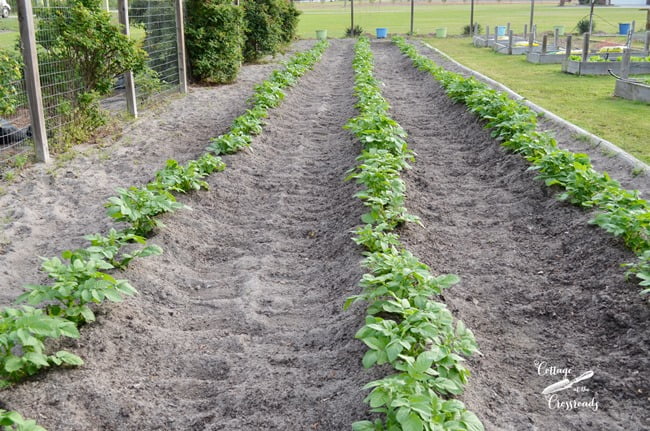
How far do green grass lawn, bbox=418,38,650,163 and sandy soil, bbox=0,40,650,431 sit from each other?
2.10m

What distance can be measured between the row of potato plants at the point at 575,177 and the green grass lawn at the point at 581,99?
4.60 ft

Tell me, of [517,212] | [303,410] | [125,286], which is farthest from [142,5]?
[303,410]

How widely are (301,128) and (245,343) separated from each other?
6737 millimetres

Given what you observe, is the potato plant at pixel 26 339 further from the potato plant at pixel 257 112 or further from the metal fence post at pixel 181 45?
the metal fence post at pixel 181 45

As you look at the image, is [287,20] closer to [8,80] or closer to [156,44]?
[156,44]

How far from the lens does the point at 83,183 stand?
7148 mm

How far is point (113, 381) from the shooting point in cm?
342

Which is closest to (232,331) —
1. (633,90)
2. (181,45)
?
(633,90)

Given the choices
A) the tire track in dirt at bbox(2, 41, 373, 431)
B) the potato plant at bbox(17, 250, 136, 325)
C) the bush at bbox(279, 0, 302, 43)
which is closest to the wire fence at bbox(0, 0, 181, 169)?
the tire track in dirt at bbox(2, 41, 373, 431)

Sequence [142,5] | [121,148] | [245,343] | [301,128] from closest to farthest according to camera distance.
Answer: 1. [245,343]
2. [121,148]
3. [301,128]
4. [142,5]

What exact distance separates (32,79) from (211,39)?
7.35 meters

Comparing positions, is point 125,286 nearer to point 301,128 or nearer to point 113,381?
point 113,381

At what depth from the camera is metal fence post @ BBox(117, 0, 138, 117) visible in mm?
10422

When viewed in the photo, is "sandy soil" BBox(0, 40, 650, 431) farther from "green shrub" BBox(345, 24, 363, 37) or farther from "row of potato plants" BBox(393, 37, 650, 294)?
"green shrub" BBox(345, 24, 363, 37)
